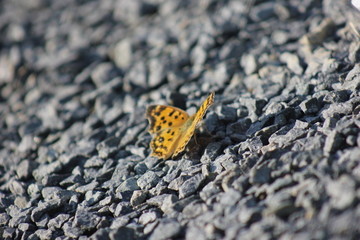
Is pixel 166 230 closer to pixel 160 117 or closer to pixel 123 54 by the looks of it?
pixel 160 117

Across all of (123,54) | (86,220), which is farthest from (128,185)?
(123,54)

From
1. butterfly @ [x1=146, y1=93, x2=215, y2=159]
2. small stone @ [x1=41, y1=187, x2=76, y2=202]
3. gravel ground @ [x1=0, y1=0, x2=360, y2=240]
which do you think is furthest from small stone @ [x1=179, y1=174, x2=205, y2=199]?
small stone @ [x1=41, y1=187, x2=76, y2=202]

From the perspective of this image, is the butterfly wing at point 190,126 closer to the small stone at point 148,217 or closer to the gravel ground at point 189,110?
the gravel ground at point 189,110

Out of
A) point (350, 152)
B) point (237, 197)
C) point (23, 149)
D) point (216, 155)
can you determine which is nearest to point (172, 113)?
point (216, 155)

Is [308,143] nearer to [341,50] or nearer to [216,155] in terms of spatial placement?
A: [216,155]

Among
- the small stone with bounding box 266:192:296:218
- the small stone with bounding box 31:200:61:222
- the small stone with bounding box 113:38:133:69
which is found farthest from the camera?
the small stone with bounding box 113:38:133:69

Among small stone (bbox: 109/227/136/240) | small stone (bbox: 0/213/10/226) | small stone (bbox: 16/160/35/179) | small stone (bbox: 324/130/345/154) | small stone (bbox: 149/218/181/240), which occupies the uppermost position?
small stone (bbox: 16/160/35/179)

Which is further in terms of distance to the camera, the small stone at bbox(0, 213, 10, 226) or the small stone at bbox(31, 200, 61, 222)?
the small stone at bbox(0, 213, 10, 226)

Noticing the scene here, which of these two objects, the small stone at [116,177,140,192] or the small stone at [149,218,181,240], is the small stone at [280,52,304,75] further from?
the small stone at [149,218,181,240]
